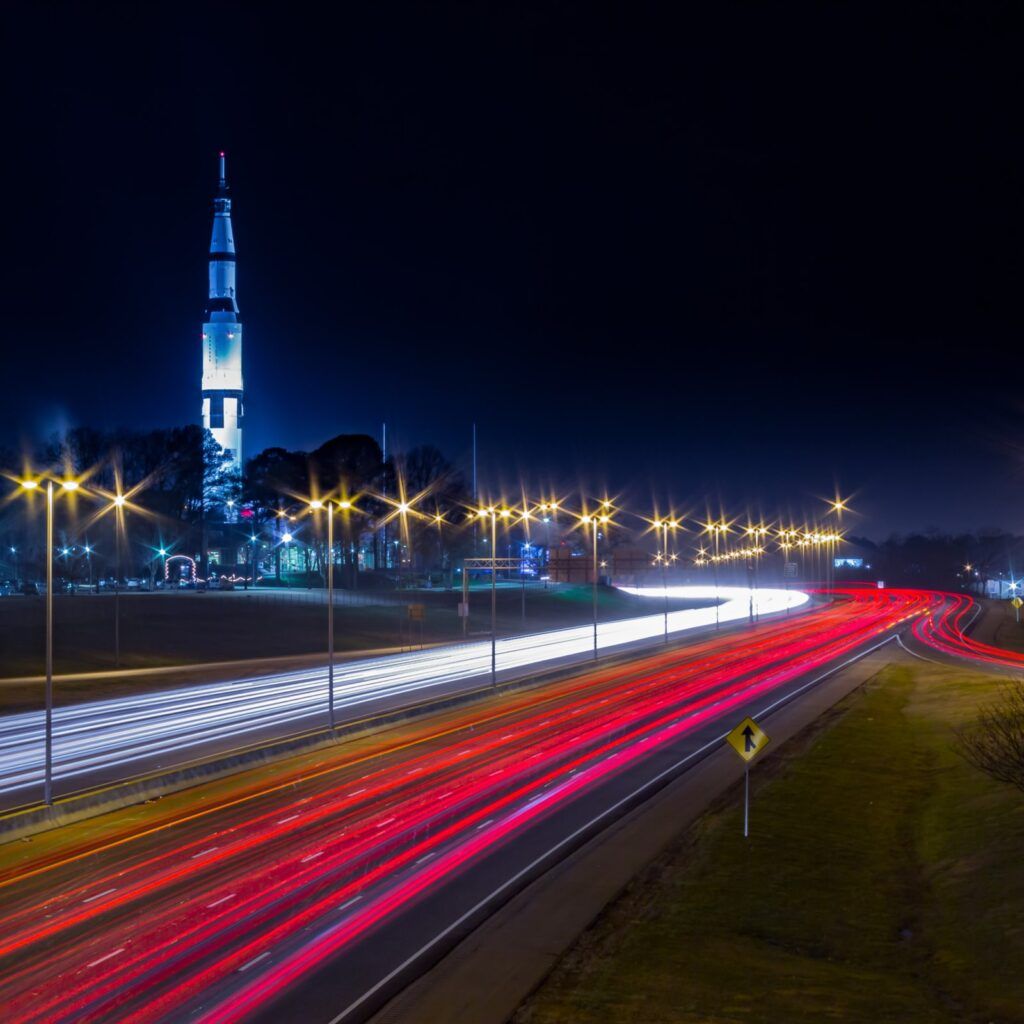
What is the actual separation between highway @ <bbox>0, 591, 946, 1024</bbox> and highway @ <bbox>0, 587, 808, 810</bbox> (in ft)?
11.8

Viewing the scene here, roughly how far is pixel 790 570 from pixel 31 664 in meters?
79.0

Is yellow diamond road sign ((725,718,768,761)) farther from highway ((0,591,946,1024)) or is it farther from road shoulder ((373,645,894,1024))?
highway ((0,591,946,1024))

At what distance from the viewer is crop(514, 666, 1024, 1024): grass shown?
1348cm

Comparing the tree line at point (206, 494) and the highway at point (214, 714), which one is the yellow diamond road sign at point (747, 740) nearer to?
the highway at point (214, 714)

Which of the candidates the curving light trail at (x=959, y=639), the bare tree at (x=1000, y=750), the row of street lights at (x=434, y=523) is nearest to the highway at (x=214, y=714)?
the row of street lights at (x=434, y=523)

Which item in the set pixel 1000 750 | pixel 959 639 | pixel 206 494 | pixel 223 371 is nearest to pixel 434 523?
pixel 206 494

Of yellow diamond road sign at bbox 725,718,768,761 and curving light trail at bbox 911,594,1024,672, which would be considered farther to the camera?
curving light trail at bbox 911,594,1024,672

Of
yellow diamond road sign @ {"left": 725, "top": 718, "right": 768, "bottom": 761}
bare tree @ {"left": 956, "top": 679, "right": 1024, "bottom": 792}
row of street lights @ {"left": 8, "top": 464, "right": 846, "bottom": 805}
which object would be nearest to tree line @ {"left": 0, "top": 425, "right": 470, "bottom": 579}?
row of street lights @ {"left": 8, "top": 464, "right": 846, "bottom": 805}

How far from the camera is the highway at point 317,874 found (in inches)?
534

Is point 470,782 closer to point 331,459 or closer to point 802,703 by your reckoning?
point 802,703

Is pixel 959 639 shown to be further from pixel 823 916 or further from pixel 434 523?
pixel 823 916

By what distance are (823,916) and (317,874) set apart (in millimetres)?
8108

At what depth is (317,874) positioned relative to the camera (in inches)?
725

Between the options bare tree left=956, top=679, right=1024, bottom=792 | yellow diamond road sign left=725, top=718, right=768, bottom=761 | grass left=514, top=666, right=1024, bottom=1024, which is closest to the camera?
grass left=514, top=666, right=1024, bottom=1024
